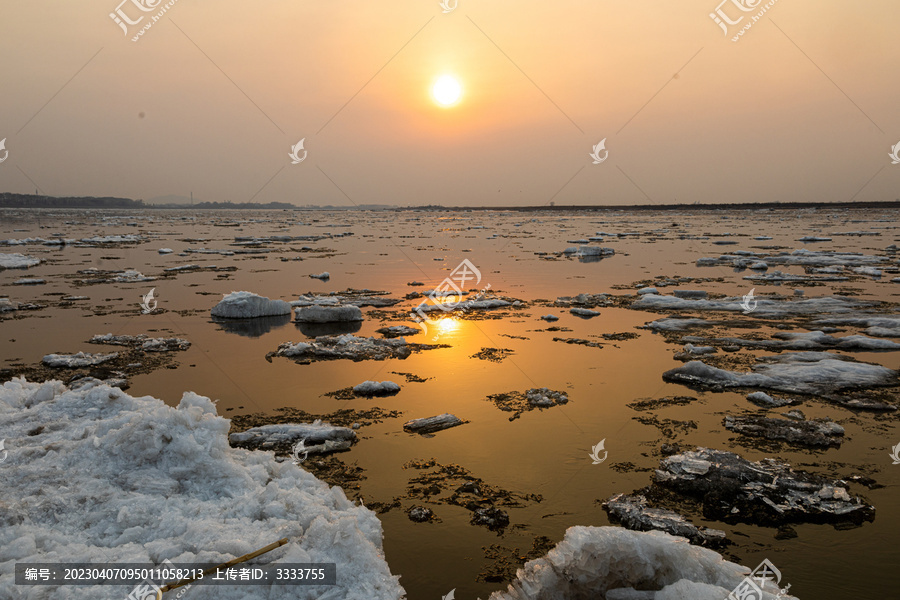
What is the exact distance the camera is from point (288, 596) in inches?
127

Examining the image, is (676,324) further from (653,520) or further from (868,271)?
(868,271)

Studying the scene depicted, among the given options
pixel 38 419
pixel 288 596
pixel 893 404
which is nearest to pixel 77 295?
pixel 38 419

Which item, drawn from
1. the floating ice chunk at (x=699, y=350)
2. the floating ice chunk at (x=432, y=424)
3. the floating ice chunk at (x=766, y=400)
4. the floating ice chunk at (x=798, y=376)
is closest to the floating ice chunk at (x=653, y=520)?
the floating ice chunk at (x=432, y=424)

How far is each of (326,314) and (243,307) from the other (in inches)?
84.5

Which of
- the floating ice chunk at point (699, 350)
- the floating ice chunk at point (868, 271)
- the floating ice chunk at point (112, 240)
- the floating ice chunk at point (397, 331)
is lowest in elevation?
the floating ice chunk at point (699, 350)

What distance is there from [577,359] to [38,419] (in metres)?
7.52

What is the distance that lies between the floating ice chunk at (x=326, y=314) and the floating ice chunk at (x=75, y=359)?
3993 mm

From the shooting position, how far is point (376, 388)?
766 cm

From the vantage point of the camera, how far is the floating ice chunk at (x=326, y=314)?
1228cm

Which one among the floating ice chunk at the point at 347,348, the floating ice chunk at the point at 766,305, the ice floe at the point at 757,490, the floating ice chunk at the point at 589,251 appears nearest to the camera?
the ice floe at the point at 757,490

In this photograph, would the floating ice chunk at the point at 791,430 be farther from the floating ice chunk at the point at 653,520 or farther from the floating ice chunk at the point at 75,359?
the floating ice chunk at the point at 75,359

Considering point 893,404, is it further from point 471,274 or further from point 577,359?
point 471,274

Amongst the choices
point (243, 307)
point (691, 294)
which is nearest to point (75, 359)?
point (243, 307)

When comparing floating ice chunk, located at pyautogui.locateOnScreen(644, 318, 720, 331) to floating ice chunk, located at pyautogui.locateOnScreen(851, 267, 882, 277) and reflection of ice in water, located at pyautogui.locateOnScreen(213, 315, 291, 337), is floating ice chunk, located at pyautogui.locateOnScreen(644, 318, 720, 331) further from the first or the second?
floating ice chunk, located at pyautogui.locateOnScreen(851, 267, 882, 277)
